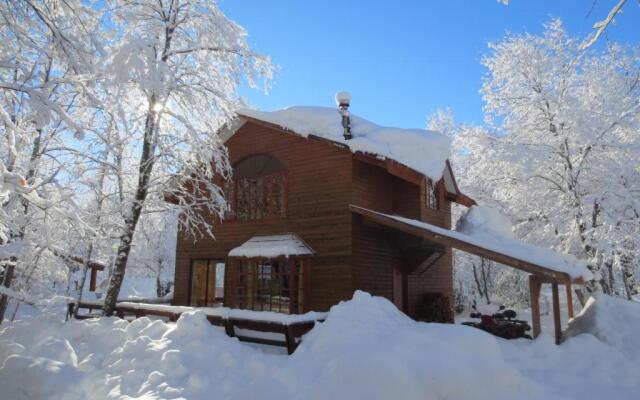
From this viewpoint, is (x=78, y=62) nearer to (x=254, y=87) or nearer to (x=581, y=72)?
(x=254, y=87)

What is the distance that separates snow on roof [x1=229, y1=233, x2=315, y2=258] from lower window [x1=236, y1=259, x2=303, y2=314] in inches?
16.4

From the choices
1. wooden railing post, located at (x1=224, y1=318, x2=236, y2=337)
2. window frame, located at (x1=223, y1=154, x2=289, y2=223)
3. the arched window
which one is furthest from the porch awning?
wooden railing post, located at (x1=224, y1=318, x2=236, y2=337)

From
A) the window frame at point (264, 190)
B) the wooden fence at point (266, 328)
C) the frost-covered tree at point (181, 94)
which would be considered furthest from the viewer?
the window frame at point (264, 190)

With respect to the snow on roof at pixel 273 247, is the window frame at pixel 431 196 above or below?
above

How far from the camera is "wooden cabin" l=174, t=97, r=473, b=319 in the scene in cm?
1209

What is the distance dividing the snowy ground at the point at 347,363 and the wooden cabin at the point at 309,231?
3180 mm

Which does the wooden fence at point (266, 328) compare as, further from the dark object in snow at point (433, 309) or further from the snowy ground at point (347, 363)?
the dark object in snow at point (433, 309)

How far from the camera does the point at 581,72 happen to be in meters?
17.1

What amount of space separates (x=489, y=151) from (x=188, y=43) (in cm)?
1148

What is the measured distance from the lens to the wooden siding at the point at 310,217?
39.4 feet

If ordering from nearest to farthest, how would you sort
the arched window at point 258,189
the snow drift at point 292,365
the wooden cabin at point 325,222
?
the snow drift at point 292,365 → the wooden cabin at point 325,222 → the arched window at point 258,189

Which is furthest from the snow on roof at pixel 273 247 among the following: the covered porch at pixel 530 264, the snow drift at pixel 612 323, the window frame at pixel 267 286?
the snow drift at pixel 612 323

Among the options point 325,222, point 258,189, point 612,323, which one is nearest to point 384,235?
point 325,222

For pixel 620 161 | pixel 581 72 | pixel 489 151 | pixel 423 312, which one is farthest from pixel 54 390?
pixel 581 72
